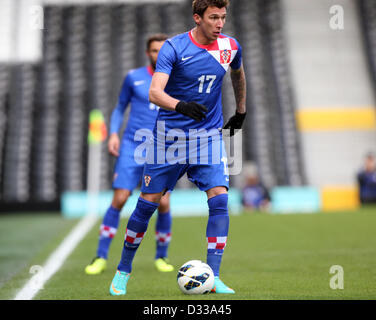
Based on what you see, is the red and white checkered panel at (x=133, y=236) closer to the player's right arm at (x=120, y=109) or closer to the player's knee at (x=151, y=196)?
the player's knee at (x=151, y=196)

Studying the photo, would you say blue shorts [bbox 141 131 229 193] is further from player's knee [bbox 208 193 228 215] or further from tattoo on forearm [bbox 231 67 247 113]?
tattoo on forearm [bbox 231 67 247 113]

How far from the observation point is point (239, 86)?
4.52m

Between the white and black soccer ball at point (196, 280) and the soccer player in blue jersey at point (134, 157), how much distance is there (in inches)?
68.4

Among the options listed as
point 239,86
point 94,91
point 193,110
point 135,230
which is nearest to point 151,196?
point 135,230

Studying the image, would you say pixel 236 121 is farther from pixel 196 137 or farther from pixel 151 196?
pixel 151 196

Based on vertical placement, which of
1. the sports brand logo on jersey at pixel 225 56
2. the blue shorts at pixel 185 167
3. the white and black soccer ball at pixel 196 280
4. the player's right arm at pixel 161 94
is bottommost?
the white and black soccer ball at pixel 196 280

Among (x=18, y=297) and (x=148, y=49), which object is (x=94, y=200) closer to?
(x=148, y=49)

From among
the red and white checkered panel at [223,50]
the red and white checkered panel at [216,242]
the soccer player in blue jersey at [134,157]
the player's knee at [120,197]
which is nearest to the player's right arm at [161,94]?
the red and white checkered panel at [223,50]

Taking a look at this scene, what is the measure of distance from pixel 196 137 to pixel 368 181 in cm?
1220

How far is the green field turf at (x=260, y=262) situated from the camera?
4.22m

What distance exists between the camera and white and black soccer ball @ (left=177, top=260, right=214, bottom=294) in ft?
13.2

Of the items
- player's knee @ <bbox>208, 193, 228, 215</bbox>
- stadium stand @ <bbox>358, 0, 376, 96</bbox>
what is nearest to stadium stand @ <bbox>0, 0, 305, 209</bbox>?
stadium stand @ <bbox>358, 0, 376, 96</bbox>

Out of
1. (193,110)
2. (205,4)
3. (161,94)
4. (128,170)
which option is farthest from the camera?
(128,170)

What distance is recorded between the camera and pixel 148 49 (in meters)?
5.94
